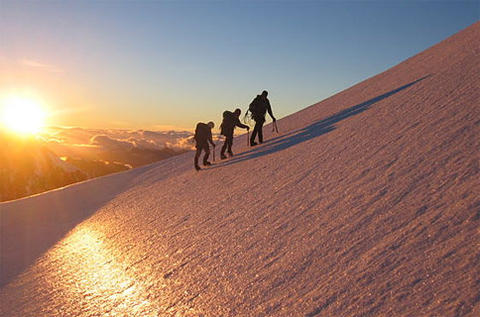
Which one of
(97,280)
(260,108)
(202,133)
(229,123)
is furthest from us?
(260,108)

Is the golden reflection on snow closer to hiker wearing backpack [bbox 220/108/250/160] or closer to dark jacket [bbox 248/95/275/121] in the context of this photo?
hiker wearing backpack [bbox 220/108/250/160]

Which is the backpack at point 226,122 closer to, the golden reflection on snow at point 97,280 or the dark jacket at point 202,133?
the dark jacket at point 202,133

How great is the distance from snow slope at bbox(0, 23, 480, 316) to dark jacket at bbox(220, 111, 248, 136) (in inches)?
43.3

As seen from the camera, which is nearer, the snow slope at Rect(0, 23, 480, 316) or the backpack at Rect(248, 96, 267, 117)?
the snow slope at Rect(0, 23, 480, 316)

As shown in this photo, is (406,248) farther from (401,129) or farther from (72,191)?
(72,191)

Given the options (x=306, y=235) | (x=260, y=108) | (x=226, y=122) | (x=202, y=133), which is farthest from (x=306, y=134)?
(x=306, y=235)

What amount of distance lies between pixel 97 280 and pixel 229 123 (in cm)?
591

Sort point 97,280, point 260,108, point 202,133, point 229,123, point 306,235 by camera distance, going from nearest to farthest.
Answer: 1. point 306,235
2. point 97,280
3. point 202,133
4. point 229,123
5. point 260,108

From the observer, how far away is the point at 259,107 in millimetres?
10148

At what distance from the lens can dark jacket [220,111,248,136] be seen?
10.0 metres

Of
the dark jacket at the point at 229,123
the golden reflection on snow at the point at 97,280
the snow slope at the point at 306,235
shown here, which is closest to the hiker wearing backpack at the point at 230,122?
the dark jacket at the point at 229,123

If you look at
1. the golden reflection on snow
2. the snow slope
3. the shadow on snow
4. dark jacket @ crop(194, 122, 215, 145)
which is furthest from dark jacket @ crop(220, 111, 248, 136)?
the golden reflection on snow

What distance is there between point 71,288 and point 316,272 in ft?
12.2

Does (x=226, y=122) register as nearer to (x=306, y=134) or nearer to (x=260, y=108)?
(x=260, y=108)
